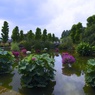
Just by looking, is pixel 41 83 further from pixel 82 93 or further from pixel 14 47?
pixel 14 47

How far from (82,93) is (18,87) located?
171 centimetres

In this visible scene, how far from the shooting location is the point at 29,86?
465cm

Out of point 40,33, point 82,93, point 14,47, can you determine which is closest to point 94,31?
point 14,47

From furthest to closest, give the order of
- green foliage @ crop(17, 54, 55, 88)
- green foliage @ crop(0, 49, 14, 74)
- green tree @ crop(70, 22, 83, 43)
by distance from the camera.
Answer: green tree @ crop(70, 22, 83, 43) → green foliage @ crop(0, 49, 14, 74) → green foliage @ crop(17, 54, 55, 88)

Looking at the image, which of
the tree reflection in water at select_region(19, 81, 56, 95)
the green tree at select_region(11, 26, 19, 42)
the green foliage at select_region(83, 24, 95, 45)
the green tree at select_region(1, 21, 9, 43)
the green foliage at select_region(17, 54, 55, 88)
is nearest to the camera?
the tree reflection in water at select_region(19, 81, 56, 95)

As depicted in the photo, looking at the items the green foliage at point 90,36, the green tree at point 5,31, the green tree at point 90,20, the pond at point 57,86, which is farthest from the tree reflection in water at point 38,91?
the green tree at point 5,31

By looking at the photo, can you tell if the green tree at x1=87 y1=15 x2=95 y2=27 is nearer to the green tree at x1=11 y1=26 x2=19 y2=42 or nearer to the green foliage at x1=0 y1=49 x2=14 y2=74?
the green tree at x1=11 y1=26 x2=19 y2=42

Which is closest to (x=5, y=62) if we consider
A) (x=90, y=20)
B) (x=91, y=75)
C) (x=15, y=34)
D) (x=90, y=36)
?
(x=91, y=75)

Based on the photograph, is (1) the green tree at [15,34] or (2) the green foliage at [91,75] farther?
(1) the green tree at [15,34]

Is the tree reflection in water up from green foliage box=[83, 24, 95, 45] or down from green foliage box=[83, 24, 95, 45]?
down

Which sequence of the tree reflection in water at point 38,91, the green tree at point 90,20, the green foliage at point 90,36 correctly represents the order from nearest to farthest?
the tree reflection in water at point 38,91
the green foliage at point 90,36
the green tree at point 90,20

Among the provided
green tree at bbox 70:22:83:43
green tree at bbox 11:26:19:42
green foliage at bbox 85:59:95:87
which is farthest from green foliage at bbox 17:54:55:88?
green tree at bbox 11:26:19:42

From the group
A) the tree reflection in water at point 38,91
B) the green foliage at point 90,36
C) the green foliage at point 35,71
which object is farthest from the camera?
the green foliage at point 90,36

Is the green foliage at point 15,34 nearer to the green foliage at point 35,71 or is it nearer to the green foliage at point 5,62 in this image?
the green foliage at point 5,62
